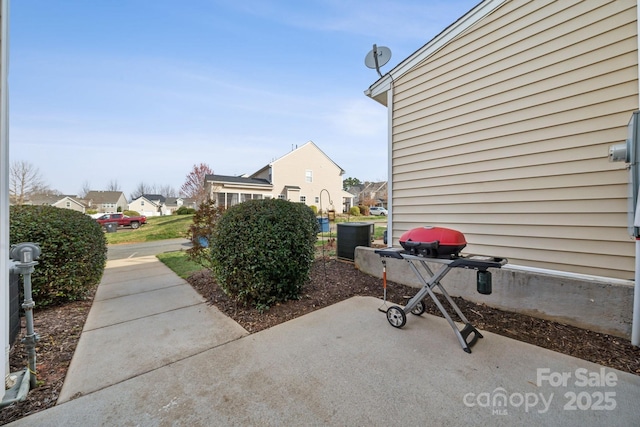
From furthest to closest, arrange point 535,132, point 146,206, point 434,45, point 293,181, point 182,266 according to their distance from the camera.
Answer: point 146,206 < point 293,181 < point 182,266 < point 434,45 < point 535,132

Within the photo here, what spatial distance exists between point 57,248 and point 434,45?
6398 mm

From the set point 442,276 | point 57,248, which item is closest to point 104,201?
point 57,248

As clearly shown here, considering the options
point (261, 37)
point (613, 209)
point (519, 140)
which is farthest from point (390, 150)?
point (261, 37)

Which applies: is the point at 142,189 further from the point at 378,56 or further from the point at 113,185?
the point at 378,56

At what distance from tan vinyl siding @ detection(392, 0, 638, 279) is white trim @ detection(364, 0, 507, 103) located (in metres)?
0.09

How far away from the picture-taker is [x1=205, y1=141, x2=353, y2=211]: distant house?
20.4 m

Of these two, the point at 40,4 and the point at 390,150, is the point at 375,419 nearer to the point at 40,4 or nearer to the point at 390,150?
the point at 390,150

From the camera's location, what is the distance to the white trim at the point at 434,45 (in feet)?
11.3

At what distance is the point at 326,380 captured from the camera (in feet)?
6.12

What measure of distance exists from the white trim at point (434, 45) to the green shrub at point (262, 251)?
3304 millimetres

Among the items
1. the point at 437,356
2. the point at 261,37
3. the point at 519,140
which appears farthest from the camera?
the point at 261,37

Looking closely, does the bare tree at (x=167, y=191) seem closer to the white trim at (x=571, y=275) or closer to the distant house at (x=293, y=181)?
the distant house at (x=293, y=181)

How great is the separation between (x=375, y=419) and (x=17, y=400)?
2.37m

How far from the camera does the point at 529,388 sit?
177 centimetres
